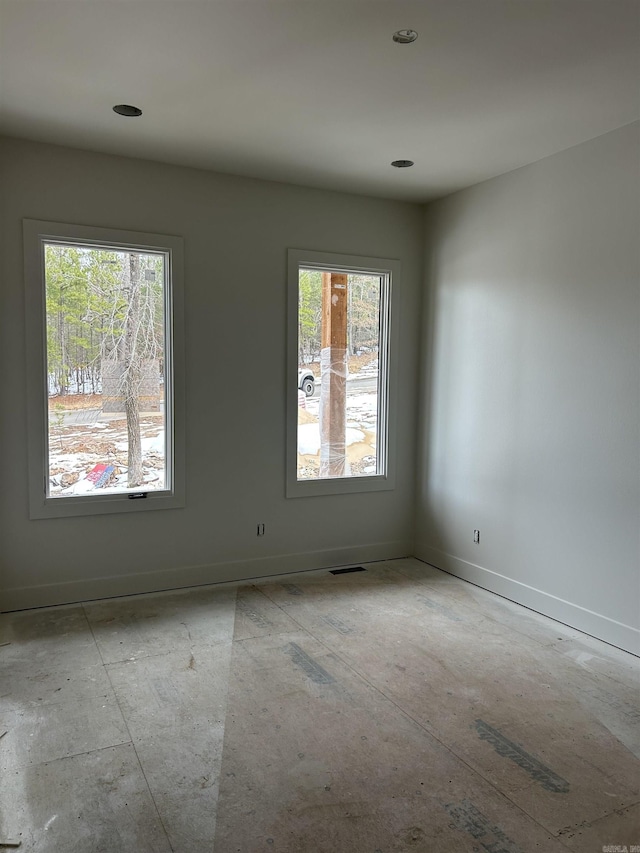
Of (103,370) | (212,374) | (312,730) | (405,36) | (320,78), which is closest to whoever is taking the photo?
(405,36)

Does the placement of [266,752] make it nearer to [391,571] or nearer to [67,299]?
[391,571]

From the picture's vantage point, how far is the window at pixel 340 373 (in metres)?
4.74

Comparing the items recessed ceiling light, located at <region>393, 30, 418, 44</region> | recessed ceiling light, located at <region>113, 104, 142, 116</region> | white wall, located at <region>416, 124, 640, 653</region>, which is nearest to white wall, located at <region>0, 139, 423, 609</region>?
white wall, located at <region>416, 124, 640, 653</region>

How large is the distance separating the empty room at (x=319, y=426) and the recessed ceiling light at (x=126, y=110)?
15 millimetres

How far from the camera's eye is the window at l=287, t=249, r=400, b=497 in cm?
474

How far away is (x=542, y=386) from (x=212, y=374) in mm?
2175

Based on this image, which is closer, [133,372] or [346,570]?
[133,372]

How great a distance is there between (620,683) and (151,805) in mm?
2225

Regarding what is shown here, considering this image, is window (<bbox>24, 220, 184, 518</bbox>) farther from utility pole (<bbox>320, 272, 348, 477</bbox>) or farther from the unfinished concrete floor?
utility pole (<bbox>320, 272, 348, 477</bbox>)

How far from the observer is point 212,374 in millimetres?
4402

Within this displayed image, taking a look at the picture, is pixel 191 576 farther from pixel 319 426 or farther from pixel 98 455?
pixel 319 426

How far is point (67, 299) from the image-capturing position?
3996mm

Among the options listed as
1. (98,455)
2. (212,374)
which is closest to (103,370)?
(98,455)

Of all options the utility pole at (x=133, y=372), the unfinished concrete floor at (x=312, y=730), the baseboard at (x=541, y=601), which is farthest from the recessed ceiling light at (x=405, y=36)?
the baseboard at (x=541, y=601)
